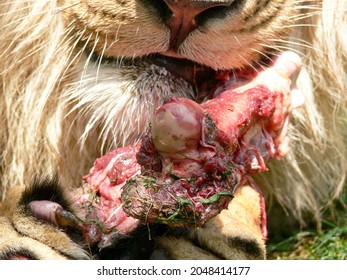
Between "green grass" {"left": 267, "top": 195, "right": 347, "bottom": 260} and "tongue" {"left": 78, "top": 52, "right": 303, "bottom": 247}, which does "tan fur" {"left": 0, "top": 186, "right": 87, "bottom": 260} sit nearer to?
"tongue" {"left": 78, "top": 52, "right": 303, "bottom": 247}

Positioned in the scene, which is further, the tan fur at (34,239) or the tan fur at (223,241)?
the tan fur at (223,241)

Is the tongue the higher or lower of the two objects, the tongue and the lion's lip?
the lower

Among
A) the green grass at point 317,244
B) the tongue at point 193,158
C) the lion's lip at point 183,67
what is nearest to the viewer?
the tongue at point 193,158

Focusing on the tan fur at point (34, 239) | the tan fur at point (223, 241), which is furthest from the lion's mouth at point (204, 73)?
the tan fur at point (34, 239)

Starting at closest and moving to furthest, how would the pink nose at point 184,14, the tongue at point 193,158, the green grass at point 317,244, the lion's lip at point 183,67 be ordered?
the tongue at point 193,158 < the pink nose at point 184,14 < the lion's lip at point 183,67 < the green grass at point 317,244

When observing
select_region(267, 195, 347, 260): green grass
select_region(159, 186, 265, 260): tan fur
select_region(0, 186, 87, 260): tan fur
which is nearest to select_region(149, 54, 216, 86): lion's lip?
select_region(159, 186, 265, 260): tan fur

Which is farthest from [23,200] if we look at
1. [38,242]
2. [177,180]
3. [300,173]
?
[300,173]

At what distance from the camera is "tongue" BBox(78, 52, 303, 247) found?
1.74m

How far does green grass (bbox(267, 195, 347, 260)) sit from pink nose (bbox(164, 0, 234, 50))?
0.88 metres

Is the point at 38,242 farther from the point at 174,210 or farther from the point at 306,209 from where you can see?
the point at 306,209

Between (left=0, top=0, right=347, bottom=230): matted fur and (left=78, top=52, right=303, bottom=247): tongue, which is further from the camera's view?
(left=0, top=0, right=347, bottom=230): matted fur

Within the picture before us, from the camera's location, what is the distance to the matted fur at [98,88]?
2.09m

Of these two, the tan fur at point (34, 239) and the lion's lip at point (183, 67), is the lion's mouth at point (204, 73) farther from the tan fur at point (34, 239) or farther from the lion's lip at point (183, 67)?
the tan fur at point (34, 239)

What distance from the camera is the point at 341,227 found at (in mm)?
2727
